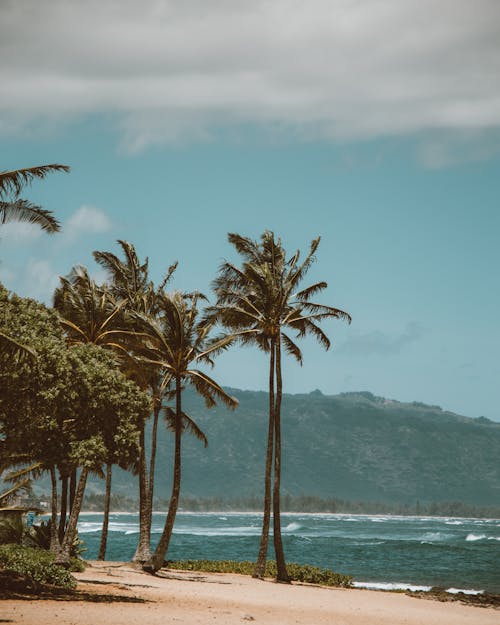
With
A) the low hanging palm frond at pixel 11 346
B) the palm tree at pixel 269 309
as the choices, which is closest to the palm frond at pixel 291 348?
the palm tree at pixel 269 309

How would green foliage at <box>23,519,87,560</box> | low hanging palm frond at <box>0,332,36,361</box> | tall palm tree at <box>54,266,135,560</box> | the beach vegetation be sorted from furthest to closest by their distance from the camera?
green foliage at <box>23,519,87,560</box>, tall palm tree at <box>54,266,135,560</box>, the beach vegetation, low hanging palm frond at <box>0,332,36,361</box>

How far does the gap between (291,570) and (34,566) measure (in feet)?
55.6

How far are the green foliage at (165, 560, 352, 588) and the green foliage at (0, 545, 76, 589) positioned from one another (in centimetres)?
1487

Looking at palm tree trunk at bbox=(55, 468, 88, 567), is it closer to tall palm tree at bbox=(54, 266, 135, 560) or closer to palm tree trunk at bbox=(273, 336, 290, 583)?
tall palm tree at bbox=(54, 266, 135, 560)

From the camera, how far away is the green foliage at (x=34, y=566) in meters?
23.2

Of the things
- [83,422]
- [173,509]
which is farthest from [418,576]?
[83,422]

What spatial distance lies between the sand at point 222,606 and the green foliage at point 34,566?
1380 mm

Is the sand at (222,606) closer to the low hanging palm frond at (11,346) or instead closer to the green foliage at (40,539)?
the green foliage at (40,539)

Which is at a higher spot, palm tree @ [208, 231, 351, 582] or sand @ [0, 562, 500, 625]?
palm tree @ [208, 231, 351, 582]

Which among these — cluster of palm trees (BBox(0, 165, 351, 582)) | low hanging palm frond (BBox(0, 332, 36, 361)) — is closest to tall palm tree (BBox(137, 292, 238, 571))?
cluster of palm trees (BBox(0, 165, 351, 582))

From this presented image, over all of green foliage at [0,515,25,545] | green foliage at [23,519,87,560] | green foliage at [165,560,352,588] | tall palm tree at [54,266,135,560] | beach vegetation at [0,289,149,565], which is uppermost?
tall palm tree at [54,266,135,560]

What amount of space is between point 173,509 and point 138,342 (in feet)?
23.9

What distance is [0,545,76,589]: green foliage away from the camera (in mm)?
23234

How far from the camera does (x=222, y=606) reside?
24.4 meters
